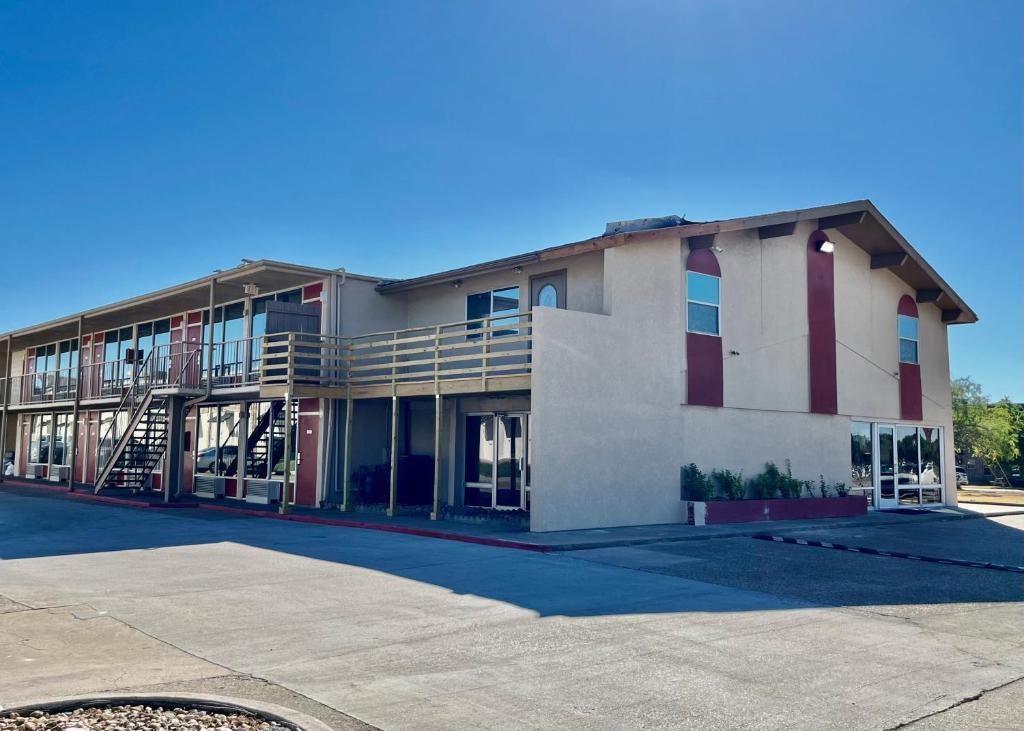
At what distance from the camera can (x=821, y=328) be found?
23.2 meters

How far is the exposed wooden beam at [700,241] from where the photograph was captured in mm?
19719

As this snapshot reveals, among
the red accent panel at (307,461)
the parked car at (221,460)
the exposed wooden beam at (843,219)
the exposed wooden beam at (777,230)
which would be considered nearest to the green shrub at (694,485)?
the exposed wooden beam at (777,230)

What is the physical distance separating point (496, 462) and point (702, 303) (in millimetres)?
5925

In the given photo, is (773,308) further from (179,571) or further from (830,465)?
(179,571)

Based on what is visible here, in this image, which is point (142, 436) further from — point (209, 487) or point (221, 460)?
point (209, 487)

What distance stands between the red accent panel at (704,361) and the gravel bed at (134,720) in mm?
14715

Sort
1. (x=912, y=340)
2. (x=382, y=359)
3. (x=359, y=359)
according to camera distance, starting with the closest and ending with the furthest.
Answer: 1. (x=359, y=359)
2. (x=382, y=359)
3. (x=912, y=340)

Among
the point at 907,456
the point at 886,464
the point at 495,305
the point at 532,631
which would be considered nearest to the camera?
the point at 532,631

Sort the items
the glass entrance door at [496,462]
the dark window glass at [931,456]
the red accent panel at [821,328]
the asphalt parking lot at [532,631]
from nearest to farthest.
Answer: the asphalt parking lot at [532,631], the glass entrance door at [496,462], the red accent panel at [821,328], the dark window glass at [931,456]

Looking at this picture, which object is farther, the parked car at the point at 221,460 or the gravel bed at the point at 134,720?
the parked car at the point at 221,460

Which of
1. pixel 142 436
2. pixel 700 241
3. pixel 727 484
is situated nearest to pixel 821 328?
pixel 700 241

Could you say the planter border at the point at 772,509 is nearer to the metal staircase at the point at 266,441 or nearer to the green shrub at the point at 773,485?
the green shrub at the point at 773,485

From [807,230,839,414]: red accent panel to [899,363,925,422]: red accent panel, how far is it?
3.62 meters

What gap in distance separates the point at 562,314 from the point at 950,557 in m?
7.86
